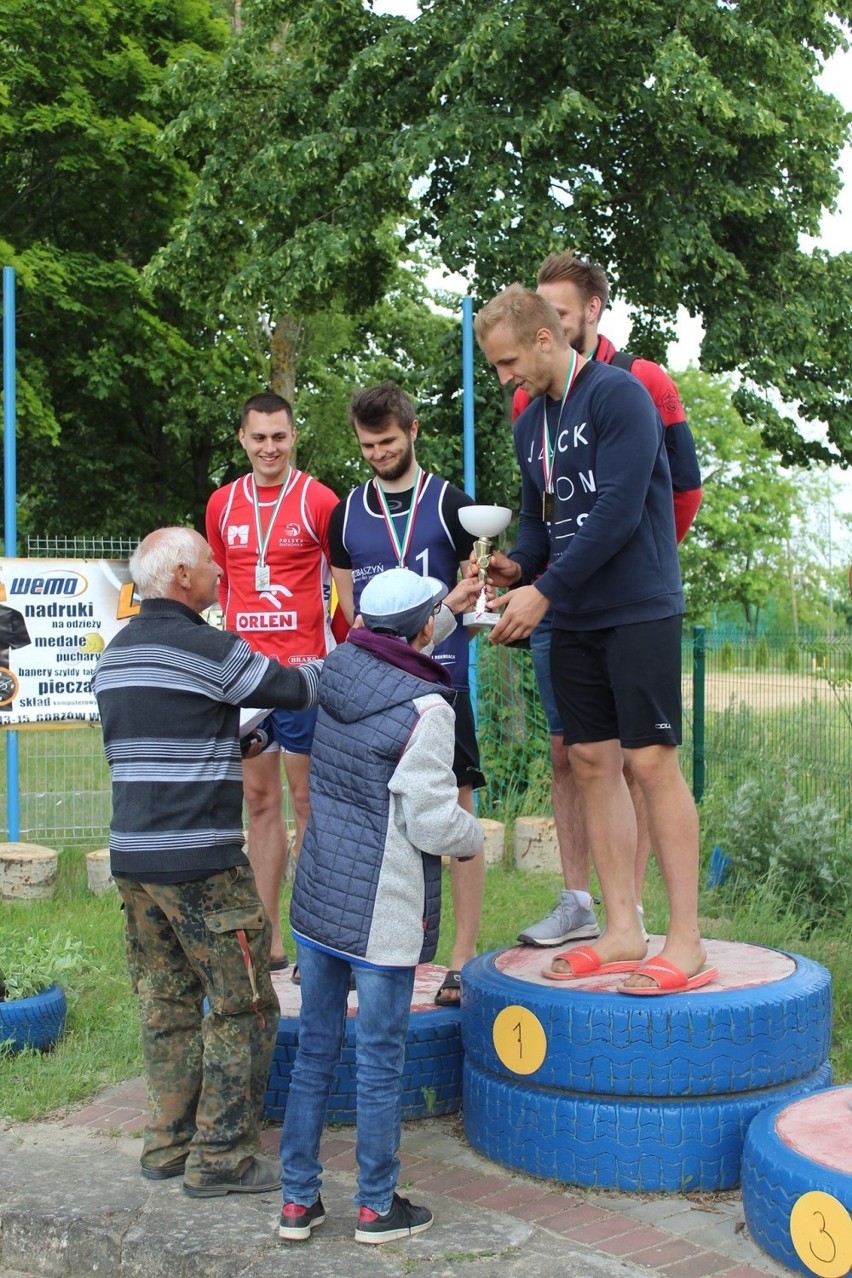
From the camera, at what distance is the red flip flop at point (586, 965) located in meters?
3.95

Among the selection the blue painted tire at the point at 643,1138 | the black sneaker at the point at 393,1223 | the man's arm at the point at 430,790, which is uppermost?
the man's arm at the point at 430,790

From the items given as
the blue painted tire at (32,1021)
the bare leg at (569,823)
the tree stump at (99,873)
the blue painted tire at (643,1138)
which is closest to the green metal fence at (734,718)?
the tree stump at (99,873)

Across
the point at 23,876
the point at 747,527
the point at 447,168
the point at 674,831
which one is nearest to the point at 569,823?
the point at 674,831

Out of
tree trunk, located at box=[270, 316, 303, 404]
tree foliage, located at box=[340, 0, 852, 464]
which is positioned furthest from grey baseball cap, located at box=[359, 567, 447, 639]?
tree trunk, located at box=[270, 316, 303, 404]

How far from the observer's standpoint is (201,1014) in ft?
12.7

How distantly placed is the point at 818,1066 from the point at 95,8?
21.9 m

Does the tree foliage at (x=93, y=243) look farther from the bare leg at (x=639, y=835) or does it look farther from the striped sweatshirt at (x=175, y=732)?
the striped sweatshirt at (x=175, y=732)

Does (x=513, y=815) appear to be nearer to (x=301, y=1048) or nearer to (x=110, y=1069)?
(x=110, y=1069)

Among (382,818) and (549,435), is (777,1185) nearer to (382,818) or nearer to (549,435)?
(382,818)

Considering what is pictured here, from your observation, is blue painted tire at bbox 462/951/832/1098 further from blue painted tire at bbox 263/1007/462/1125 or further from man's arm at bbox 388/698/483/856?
man's arm at bbox 388/698/483/856

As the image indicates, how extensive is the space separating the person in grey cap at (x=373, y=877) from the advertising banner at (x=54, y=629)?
16.9 feet

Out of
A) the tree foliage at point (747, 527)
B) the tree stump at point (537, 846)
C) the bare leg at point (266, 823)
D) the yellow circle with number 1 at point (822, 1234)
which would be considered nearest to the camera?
the yellow circle with number 1 at point (822, 1234)

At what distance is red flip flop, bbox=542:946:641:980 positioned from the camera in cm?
395

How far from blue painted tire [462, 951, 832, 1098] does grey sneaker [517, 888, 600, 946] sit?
674 millimetres
